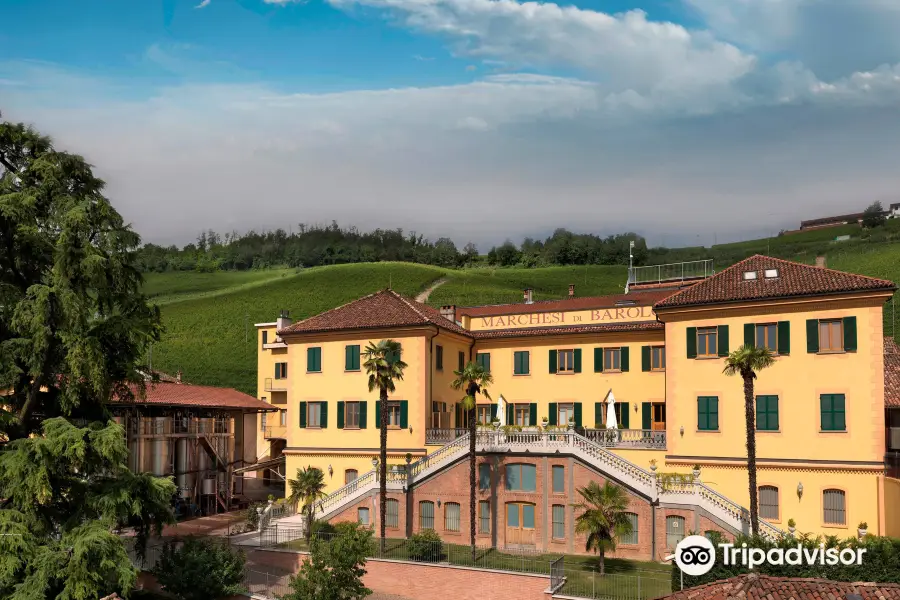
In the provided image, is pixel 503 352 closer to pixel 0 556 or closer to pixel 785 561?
pixel 785 561

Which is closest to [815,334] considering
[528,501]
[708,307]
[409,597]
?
[708,307]

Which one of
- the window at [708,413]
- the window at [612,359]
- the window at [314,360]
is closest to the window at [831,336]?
the window at [708,413]

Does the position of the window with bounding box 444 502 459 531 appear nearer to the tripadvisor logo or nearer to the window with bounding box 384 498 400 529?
the window with bounding box 384 498 400 529

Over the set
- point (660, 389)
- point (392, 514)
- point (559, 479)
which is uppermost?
point (660, 389)

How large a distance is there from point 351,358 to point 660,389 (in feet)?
50.7

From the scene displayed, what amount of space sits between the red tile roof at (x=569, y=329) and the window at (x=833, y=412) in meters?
8.02

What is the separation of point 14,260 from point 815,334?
93.9ft

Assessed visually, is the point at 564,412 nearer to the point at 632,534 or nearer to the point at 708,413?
the point at 708,413

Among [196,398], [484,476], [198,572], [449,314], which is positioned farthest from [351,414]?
[198,572]

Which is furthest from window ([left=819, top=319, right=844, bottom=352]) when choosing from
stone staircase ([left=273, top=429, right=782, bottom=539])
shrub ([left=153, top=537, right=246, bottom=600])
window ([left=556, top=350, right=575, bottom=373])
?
shrub ([left=153, top=537, right=246, bottom=600])

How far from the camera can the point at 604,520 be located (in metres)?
28.5

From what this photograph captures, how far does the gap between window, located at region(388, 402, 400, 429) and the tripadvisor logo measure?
17315mm

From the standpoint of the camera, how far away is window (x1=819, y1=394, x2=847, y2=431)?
31.1 metres

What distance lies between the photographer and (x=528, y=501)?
111 feet
